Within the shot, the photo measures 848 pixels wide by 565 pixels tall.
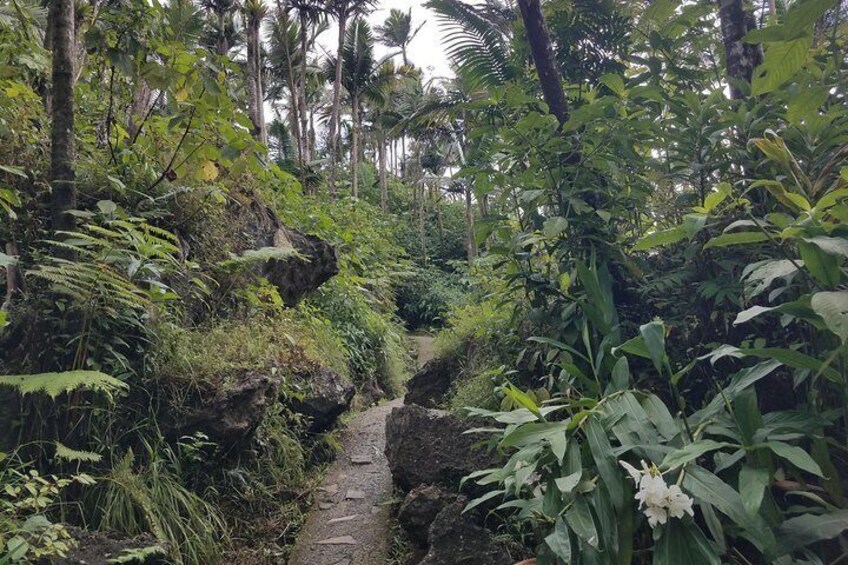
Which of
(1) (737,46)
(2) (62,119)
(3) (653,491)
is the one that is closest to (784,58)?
(3) (653,491)

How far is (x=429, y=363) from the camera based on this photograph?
194 inches

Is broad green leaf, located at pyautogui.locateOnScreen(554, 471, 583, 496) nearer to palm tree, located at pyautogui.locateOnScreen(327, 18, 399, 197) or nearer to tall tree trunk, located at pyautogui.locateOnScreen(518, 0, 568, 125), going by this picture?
tall tree trunk, located at pyautogui.locateOnScreen(518, 0, 568, 125)

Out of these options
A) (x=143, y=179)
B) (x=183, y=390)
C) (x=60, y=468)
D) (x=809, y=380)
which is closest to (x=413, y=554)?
(x=183, y=390)

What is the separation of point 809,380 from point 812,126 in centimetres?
93

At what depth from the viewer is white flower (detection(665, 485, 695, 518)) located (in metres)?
1.27

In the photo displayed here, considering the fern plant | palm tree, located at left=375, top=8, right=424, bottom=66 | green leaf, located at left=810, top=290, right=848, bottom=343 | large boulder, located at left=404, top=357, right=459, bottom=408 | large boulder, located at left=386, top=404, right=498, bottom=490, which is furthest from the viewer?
palm tree, located at left=375, top=8, right=424, bottom=66

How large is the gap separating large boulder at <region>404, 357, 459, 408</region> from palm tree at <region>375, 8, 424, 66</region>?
17276 mm

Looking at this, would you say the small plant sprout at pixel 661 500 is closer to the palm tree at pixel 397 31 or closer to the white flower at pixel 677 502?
the white flower at pixel 677 502

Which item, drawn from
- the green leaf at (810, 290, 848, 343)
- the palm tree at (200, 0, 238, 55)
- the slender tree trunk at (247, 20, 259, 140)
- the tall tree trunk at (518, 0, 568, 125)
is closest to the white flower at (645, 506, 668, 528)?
the green leaf at (810, 290, 848, 343)

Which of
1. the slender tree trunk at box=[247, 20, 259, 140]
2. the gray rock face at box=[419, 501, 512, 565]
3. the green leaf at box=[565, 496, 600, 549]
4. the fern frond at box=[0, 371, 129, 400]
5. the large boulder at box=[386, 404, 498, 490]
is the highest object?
the slender tree trunk at box=[247, 20, 259, 140]

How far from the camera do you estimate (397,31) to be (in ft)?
65.0

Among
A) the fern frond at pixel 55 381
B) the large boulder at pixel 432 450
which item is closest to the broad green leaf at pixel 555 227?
the large boulder at pixel 432 450

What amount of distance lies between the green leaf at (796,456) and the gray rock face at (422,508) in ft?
6.11

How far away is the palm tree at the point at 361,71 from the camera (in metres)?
14.6
